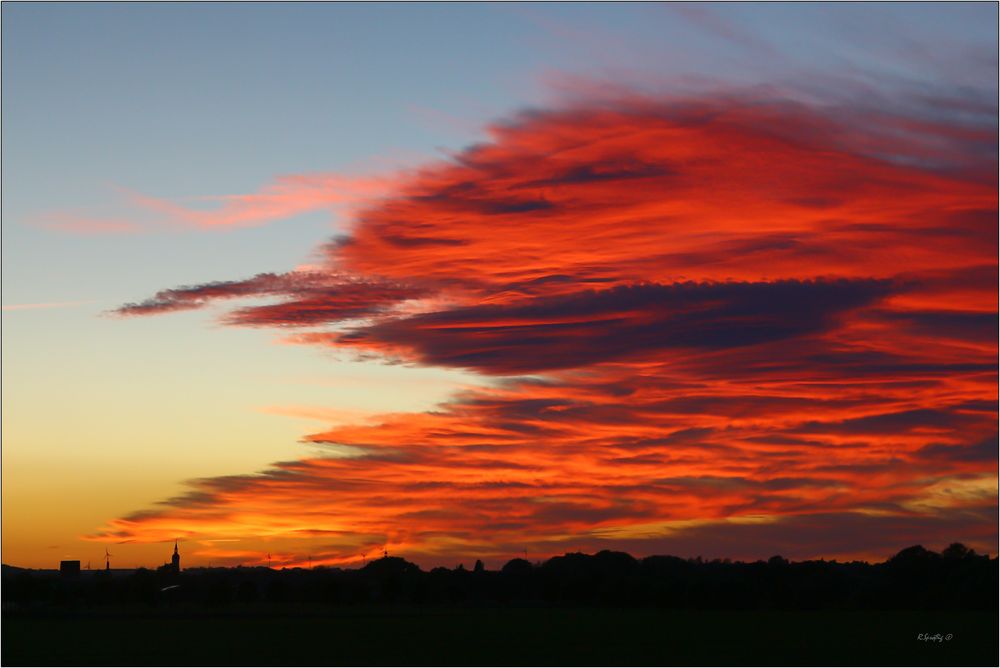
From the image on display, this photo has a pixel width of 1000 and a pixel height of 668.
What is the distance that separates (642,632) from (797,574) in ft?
245

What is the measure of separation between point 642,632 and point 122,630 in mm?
61372

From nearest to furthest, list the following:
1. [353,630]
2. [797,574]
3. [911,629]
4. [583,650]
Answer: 1. [583,650]
2. [911,629]
3. [353,630]
4. [797,574]

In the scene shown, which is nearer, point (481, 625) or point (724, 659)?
point (724, 659)

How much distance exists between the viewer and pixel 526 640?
119 meters

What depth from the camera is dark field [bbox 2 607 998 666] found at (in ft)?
310

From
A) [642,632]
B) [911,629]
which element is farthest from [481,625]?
[911,629]

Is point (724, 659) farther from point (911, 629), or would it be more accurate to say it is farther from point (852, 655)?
point (911, 629)

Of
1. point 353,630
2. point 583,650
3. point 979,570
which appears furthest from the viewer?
point 979,570

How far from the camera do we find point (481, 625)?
6078 inches

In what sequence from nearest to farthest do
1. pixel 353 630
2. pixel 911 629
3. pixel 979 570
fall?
pixel 911 629
pixel 353 630
pixel 979 570

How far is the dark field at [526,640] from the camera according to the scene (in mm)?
94562

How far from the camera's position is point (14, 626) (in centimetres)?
15675

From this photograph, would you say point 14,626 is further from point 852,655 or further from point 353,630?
point 852,655

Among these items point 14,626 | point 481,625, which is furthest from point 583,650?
point 14,626
